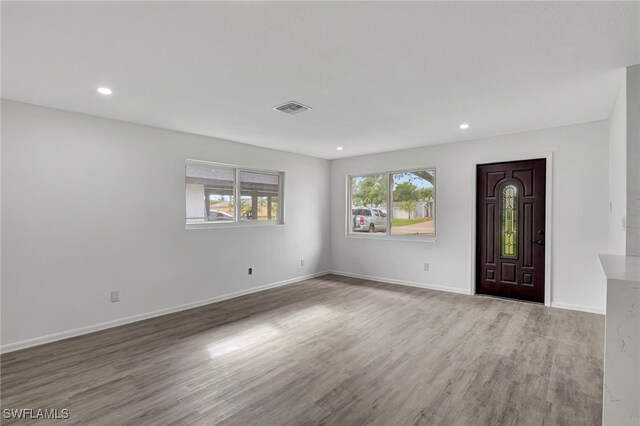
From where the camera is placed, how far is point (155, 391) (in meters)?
2.36

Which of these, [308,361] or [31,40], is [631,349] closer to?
[308,361]

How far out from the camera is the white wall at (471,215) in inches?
157

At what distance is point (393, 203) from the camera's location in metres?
6.06

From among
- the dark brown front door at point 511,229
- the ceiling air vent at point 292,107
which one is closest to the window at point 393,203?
the dark brown front door at point 511,229

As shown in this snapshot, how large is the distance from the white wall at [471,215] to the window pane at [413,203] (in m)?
0.20

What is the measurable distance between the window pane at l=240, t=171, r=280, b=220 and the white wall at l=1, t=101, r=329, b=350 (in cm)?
36

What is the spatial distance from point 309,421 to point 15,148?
3700 millimetres

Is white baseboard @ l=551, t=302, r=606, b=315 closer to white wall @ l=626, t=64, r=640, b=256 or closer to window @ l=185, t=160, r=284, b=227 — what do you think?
white wall @ l=626, t=64, r=640, b=256

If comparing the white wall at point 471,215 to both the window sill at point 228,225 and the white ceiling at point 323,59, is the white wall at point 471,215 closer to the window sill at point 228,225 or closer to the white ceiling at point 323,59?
the white ceiling at point 323,59

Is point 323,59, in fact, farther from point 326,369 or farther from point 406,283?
point 406,283

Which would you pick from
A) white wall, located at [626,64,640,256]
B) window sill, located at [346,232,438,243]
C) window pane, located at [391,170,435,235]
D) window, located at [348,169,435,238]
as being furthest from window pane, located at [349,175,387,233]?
white wall, located at [626,64,640,256]

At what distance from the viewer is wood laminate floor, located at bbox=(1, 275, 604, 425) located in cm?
212

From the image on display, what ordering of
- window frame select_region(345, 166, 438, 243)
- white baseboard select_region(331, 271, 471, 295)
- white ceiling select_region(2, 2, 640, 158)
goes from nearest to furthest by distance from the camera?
white ceiling select_region(2, 2, 640, 158) → white baseboard select_region(331, 271, 471, 295) → window frame select_region(345, 166, 438, 243)

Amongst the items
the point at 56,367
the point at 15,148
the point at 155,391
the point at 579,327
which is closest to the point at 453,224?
the point at 579,327
